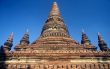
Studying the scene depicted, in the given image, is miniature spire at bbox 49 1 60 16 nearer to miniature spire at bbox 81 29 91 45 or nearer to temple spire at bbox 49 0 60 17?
temple spire at bbox 49 0 60 17

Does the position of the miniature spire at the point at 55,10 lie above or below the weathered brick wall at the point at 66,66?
above

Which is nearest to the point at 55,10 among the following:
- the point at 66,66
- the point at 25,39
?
the point at 25,39

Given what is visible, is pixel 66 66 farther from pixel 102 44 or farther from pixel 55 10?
pixel 55 10

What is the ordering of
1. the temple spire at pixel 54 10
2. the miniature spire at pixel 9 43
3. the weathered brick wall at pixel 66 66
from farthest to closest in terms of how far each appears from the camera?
the temple spire at pixel 54 10 < the miniature spire at pixel 9 43 < the weathered brick wall at pixel 66 66

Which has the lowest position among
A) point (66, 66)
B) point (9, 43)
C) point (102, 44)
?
point (66, 66)

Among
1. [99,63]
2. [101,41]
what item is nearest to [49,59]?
[99,63]

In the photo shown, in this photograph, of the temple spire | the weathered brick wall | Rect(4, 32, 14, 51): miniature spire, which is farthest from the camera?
the temple spire

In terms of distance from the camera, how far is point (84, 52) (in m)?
19.5

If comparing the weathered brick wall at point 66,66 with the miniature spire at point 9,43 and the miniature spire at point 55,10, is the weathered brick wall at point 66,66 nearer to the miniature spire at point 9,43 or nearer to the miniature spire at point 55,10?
the miniature spire at point 9,43

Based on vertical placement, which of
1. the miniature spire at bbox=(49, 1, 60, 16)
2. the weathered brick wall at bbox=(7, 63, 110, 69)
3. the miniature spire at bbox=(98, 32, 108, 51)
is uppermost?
the miniature spire at bbox=(49, 1, 60, 16)

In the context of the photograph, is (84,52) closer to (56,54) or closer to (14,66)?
(56,54)

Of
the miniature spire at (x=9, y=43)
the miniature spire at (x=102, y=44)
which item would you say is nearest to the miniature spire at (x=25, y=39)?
the miniature spire at (x=9, y=43)

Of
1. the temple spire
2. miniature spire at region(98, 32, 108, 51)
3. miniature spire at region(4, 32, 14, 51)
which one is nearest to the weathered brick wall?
miniature spire at region(98, 32, 108, 51)

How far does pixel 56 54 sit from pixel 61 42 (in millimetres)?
4481
